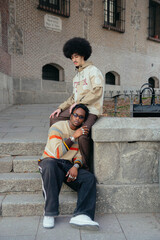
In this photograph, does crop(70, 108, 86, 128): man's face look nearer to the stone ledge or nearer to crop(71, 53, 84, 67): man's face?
the stone ledge

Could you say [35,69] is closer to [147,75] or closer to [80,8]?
[80,8]

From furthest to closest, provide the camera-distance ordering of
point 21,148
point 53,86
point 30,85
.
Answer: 1. point 53,86
2. point 30,85
3. point 21,148

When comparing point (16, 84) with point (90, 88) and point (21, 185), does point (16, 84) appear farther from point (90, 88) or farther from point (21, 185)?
point (21, 185)

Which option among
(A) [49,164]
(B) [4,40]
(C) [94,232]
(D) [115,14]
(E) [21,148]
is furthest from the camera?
(D) [115,14]

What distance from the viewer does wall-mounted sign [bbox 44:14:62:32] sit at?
35.8ft

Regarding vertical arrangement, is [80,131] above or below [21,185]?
above

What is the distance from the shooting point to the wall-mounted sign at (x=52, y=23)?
10.9 metres

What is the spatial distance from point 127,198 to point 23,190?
1.32 metres

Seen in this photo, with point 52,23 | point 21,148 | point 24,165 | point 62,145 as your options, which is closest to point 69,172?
point 62,145

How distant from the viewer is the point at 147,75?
15.4m

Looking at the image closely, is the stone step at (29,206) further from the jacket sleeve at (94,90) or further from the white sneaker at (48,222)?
the jacket sleeve at (94,90)

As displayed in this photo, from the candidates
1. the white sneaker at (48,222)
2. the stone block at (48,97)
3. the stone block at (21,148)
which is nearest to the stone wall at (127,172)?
the white sneaker at (48,222)

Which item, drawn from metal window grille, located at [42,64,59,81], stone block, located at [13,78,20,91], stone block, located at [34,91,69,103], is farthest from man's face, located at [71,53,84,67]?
metal window grille, located at [42,64,59,81]

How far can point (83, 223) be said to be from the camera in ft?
7.80
